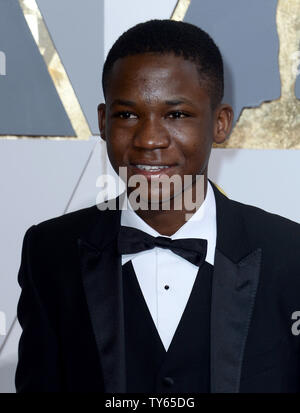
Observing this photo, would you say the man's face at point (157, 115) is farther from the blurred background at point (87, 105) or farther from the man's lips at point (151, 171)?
the blurred background at point (87, 105)

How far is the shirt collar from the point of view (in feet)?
3.64

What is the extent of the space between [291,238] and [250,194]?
0.37 meters

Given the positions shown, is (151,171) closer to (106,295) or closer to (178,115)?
(178,115)

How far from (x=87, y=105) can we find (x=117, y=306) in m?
0.71

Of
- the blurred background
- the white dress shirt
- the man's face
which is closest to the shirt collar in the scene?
the white dress shirt

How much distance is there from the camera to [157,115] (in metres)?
0.98

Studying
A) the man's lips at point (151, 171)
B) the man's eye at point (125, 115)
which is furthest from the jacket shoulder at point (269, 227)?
the man's eye at point (125, 115)

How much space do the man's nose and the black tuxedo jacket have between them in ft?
0.74

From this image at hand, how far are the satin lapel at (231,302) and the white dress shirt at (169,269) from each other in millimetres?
48

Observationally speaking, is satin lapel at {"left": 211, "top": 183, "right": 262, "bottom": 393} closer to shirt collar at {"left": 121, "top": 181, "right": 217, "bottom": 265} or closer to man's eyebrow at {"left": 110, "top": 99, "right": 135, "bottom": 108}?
shirt collar at {"left": 121, "top": 181, "right": 217, "bottom": 265}

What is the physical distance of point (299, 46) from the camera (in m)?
1.42

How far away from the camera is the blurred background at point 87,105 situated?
4.68 feet

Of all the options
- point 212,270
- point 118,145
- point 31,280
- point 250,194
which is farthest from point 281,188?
point 31,280

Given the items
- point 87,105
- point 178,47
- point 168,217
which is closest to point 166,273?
point 168,217
